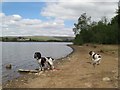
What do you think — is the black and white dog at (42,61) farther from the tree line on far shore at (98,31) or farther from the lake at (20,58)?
the tree line on far shore at (98,31)

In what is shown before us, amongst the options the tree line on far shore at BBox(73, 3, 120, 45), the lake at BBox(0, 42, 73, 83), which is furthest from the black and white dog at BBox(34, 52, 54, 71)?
the tree line on far shore at BBox(73, 3, 120, 45)

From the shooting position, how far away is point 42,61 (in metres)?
20.3

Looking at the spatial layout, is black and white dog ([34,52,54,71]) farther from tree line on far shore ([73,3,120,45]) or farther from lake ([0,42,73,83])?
tree line on far shore ([73,3,120,45])

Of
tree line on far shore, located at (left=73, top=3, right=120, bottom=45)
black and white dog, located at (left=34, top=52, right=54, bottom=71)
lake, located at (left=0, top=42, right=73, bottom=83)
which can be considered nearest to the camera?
black and white dog, located at (left=34, top=52, right=54, bottom=71)

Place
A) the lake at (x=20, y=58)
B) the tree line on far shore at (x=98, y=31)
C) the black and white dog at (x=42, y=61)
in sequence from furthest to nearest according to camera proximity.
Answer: the tree line on far shore at (x=98, y=31) < the lake at (x=20, y=58) < the black and white dog at (x=42, y=61)

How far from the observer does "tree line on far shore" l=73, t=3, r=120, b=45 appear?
81.8m

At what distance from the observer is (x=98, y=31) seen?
311 ft

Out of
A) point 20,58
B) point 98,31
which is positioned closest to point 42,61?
point 20,58

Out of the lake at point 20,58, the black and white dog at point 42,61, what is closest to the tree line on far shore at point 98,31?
the lake at point 20,58

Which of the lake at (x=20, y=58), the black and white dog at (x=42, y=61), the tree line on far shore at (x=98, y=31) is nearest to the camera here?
the black and white dog at (x=42, y=61)

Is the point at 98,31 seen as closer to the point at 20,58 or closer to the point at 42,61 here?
the point at 20,58

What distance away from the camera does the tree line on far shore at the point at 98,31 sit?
81812mm

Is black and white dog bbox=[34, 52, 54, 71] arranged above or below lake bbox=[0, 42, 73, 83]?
above

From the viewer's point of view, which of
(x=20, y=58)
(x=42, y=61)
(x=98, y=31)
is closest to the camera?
(x=42, y=61)
